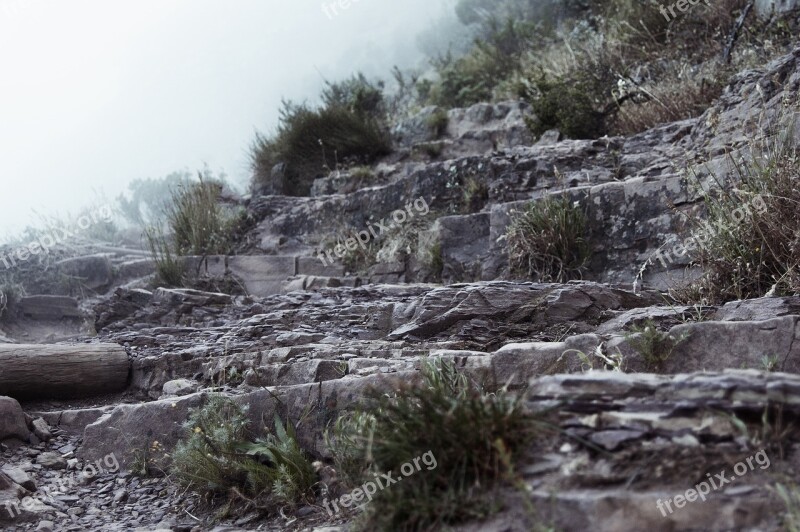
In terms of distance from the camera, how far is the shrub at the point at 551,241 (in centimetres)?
561

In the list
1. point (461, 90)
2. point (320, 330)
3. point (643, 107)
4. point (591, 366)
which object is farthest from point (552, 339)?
point (461, 90)

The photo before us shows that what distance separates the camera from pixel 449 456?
2018mm

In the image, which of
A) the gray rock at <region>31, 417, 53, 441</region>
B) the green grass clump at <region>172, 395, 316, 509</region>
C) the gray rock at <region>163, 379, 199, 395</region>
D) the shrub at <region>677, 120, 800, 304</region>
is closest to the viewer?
the green grass clump at <region>172, 395, 316, 509</region>

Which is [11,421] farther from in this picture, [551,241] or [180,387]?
[551,241]

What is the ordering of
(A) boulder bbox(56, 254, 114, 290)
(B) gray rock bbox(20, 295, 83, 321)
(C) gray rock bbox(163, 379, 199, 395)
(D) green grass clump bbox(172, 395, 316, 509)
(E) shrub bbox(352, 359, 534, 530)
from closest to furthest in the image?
(E) shrub bbox(352, 359, 534, 530) < (D) green grass clump bbox(172, 395, 316, 509) < (C) gray rock bbox(163, 379, 199, 395) < (B) gray rock bbox(20, 295, 83, 321) < (A) boulder bbox(56, 254, 114, 290)

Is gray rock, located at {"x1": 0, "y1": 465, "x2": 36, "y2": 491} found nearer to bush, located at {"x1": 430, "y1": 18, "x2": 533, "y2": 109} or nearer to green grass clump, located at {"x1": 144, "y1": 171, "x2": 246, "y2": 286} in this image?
green grass clump, located at {"x1": 144, "y1": 171, "x2": 246, "y2": 286}

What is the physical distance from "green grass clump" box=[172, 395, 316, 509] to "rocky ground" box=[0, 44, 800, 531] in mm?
103

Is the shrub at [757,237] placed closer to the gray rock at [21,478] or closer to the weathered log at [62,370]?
the gray rock at [21,478]

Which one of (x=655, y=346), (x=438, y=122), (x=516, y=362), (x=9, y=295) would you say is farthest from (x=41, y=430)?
(x=438, y=122)

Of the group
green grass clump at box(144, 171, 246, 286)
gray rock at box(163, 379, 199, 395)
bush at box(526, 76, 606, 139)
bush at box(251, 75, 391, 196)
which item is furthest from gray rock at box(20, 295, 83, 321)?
bush at box(526, 76, 606, 139)

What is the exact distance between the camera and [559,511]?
1.79 meters

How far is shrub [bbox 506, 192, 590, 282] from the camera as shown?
561cm

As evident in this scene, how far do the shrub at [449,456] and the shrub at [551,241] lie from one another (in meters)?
3.65

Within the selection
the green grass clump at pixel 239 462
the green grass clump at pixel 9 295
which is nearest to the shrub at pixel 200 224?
the green grass clump at pixel 9 295
